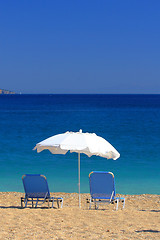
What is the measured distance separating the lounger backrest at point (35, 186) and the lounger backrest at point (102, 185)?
913 millimetres

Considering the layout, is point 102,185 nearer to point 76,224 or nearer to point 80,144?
point 80,144

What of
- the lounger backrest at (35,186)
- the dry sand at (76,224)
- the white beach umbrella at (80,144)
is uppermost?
the white beach umbrella at (80,144)

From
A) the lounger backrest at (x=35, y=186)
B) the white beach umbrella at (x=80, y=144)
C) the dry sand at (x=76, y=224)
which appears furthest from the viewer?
the lounger backrest at (x=35, y=186)

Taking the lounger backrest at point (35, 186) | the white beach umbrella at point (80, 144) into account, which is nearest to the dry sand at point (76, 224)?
the lounger backrest at point (35, 186)

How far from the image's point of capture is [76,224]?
6.28 m

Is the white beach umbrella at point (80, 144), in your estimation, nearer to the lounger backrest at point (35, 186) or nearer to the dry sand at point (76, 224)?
the lounger backrest at point (35, 186)

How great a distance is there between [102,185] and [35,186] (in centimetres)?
133

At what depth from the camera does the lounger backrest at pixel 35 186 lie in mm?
7641

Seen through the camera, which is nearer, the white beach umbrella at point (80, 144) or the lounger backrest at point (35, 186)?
the white beach umbrella at point (80, 144)

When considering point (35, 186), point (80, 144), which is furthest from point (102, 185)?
point (35, 186)

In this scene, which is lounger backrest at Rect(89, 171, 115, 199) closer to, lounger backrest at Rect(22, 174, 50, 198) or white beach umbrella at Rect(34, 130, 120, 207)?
white beach umbrella at Rect(34, 130, 120, 207)

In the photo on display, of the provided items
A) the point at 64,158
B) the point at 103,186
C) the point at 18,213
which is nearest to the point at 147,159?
the point at 64,158

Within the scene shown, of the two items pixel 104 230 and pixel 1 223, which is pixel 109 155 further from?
pixel 1 223

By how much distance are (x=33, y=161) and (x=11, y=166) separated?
4.10ft
